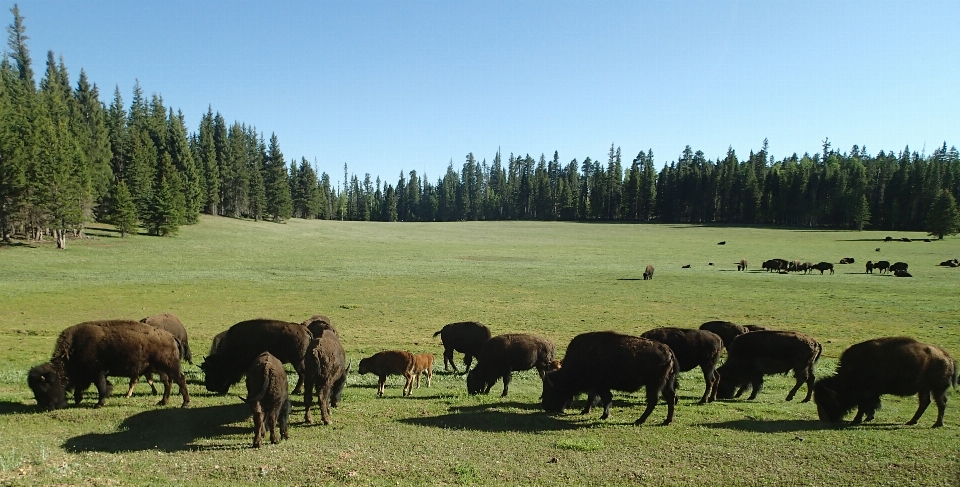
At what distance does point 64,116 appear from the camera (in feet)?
230

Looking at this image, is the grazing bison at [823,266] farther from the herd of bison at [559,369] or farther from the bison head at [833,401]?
the bison head at [833,401]

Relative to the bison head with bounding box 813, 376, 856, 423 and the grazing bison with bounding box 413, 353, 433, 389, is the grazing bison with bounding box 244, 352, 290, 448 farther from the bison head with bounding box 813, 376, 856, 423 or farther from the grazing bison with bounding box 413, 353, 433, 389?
the bison head with bounding box 813, 376, 856, 423

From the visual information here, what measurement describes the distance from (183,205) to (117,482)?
76.2 m

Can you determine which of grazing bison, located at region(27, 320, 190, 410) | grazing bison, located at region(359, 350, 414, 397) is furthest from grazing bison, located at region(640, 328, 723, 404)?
grazing bison, located at region(27, 320, 190, 410)

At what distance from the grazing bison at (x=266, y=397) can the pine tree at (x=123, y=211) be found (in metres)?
64.6

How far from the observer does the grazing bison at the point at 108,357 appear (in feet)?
35.3

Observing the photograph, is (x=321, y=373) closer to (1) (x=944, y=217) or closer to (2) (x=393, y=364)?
(2) (x=393, y=364)

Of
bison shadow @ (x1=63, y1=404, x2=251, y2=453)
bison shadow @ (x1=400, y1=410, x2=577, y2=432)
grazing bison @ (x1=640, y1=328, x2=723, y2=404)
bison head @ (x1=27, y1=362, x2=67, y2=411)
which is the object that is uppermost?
grazing bison @ (x1=640, y1=328, x2=723, y2=404)

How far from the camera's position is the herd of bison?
33.1ft

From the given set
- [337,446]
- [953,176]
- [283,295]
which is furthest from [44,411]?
[953,176]

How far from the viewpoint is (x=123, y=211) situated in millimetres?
61406

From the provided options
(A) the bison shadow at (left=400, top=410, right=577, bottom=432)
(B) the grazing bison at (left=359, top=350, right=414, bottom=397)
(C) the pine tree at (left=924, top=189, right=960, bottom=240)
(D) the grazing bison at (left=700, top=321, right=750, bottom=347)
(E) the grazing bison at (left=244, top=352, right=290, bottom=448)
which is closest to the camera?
(E) the grazing bison at (left=244, top=352, right=290, bottom=448)

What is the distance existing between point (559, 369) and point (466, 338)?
5491mm

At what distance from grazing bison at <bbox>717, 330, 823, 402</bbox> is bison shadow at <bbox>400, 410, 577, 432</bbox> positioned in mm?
5076
